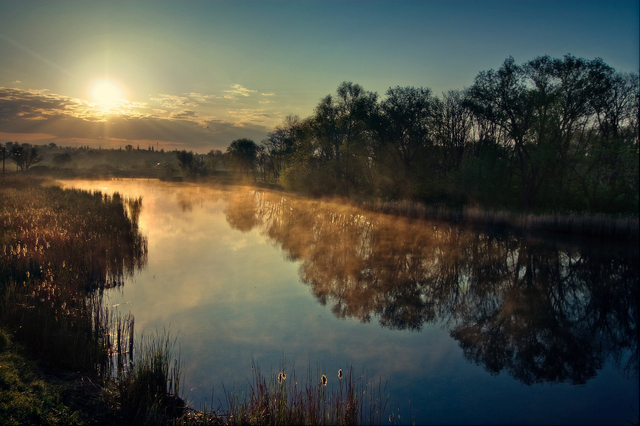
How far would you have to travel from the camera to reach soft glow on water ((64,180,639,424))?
689 centimetres

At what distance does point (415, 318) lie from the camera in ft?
34.3

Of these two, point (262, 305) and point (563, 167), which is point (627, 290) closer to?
point (262, 305)

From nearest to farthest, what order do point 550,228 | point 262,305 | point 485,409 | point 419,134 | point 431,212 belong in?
point 485,409, point 262,305, point 550,228, point 431,212, point 419,134

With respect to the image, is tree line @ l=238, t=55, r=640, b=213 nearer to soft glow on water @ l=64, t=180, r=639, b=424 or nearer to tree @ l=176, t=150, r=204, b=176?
soft glow on water @ l=64, t=180, r=639, b=424

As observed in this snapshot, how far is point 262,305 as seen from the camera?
11.2 meters

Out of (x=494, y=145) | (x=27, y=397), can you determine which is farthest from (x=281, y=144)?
(x=27, y=397)

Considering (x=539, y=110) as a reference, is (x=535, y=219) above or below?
→ below

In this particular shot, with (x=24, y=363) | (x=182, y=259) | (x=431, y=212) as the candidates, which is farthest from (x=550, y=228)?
(x=24, y=363)

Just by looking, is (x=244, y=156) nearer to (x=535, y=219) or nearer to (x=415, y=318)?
(x=535, y=219)

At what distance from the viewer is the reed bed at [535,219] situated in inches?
833

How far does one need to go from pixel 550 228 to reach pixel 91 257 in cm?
2502

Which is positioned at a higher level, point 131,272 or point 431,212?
point 431,212

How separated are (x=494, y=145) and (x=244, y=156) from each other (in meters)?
54.9

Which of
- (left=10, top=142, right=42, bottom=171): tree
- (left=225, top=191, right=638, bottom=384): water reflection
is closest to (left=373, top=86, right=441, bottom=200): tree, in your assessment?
(left=225, top=191, right=638, bottom=384): water reflection
